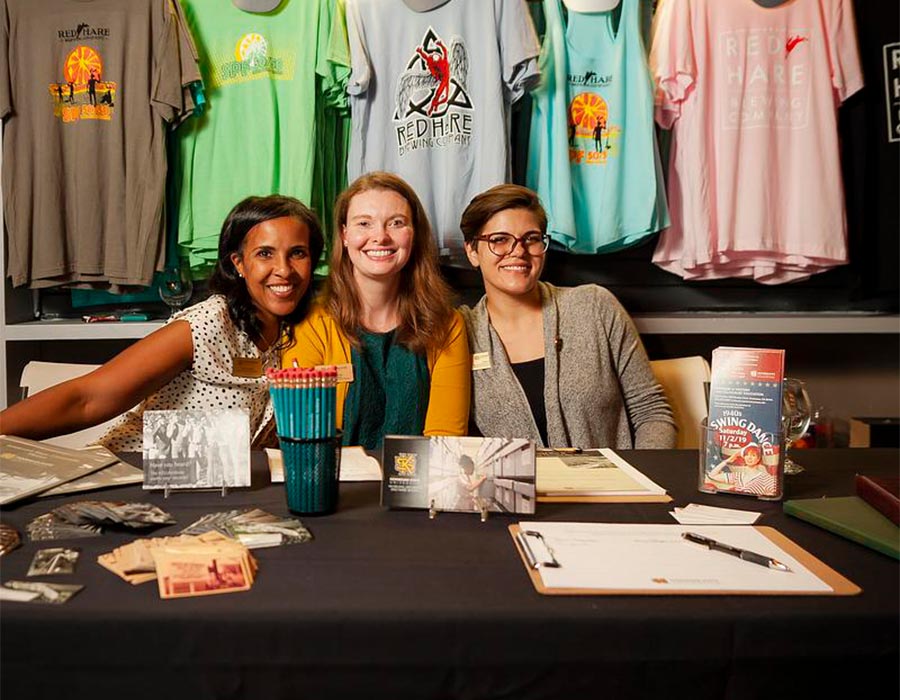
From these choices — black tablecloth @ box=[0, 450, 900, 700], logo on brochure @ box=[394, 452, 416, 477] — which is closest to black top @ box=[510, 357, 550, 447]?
logo on brochure @ box=[394, 452, 416, 477]

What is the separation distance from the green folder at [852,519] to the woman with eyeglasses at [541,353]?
2.78ft

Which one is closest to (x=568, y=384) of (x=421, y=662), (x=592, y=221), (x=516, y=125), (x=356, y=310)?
(x=356, y=310)

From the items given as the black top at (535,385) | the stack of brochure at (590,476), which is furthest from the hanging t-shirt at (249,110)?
the stack of brochure at (590,476)

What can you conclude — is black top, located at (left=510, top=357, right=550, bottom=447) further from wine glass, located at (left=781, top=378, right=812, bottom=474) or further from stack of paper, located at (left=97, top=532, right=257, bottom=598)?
stack of paper, located at (left=97, top=532, right=257, bottom=598)

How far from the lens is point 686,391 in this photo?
219 cm

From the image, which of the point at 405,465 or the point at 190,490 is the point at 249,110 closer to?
the point at 190,490

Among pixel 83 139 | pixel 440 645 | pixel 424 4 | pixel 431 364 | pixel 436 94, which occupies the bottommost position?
pixel 440 645

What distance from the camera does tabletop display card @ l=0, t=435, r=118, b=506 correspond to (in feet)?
3.43

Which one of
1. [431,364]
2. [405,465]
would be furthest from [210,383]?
[405,465]

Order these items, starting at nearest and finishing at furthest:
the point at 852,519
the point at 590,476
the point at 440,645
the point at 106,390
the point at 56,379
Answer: the point at 440,645 → the point at 852,519 → the point at 590,476 → the point at 106,390 → the point at 56,379

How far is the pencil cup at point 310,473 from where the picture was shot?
3.18 ft

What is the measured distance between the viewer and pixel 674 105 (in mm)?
2424

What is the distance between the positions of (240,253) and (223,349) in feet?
0.89

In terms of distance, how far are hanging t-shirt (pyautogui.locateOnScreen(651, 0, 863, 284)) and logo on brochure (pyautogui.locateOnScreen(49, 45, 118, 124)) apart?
1750mm
